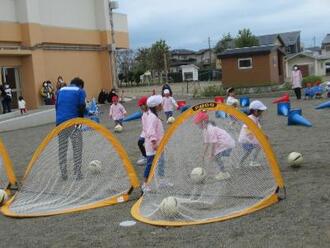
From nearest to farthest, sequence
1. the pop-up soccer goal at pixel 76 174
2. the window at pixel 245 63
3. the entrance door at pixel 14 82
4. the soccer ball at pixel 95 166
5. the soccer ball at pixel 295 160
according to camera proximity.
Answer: the pop-up soccer goal at pixel 76 174 < the soccer ball at pixel 95 166 < the soccer ball at pixel 295 160 < the entrance door at pixel 14 82 < the window at pixel 245 63

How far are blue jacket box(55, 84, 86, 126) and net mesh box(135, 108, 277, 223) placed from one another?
2.53 meters

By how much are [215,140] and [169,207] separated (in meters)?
1.11

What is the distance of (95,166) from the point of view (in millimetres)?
7480

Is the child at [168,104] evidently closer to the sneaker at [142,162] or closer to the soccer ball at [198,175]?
the sneaker at [142,162]

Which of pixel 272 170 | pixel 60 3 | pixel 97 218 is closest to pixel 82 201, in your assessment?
pixel 97 218

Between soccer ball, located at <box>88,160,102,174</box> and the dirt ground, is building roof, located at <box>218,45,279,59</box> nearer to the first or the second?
the dirt ground

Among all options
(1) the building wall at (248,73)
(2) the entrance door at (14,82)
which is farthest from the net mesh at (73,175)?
(1) the building wall at (248,73)

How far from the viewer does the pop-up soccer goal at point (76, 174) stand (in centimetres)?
714

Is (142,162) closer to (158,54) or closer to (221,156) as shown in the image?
(221,156)

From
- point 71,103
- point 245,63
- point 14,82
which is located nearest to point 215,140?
point 71,103

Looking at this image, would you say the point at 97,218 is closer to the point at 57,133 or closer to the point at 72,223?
the point at 72,223

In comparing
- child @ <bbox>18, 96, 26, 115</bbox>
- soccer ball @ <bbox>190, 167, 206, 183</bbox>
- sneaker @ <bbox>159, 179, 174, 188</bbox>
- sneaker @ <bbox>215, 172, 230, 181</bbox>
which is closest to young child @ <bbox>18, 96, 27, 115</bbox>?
child @ <bbox>18, 96, 26, 115</bbox>

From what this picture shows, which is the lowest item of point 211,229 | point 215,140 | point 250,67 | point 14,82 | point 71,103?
point 211,229

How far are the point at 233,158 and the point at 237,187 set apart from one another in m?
0.39
